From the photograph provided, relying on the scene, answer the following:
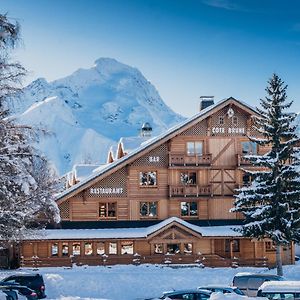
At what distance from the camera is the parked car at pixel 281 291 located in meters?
19.8

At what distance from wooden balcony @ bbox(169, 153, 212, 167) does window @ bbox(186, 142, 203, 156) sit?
0.55 m

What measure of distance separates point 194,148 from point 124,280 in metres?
13.0

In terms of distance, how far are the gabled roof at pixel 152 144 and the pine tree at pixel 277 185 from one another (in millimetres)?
6910

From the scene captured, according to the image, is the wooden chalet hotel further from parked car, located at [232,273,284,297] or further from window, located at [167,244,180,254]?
parked car, located at [232,273,284,297]

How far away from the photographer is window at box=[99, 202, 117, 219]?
4491 centimetres

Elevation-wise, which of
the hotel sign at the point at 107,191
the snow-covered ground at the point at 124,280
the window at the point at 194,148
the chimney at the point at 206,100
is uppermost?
the chimney at the point at 206,100

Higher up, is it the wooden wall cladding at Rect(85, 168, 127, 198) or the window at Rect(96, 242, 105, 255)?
the wooden wall cladding at Rect(85, 168, 127, 198)

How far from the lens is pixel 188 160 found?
45719 mm

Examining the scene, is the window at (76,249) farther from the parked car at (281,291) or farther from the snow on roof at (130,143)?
the parked car at (281,291)

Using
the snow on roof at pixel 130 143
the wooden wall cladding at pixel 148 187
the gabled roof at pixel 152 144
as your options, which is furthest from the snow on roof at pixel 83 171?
the wooden wall cladding at pixel 148 187

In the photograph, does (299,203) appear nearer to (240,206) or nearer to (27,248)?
(240,206)

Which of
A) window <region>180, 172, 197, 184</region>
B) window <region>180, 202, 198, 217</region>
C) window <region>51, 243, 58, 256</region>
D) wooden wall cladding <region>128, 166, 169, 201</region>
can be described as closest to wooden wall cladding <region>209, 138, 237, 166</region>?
window <region>180, 172, 197, 184</region>

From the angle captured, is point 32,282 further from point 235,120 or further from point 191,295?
point 235,120

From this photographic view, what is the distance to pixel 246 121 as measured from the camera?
46.9m
